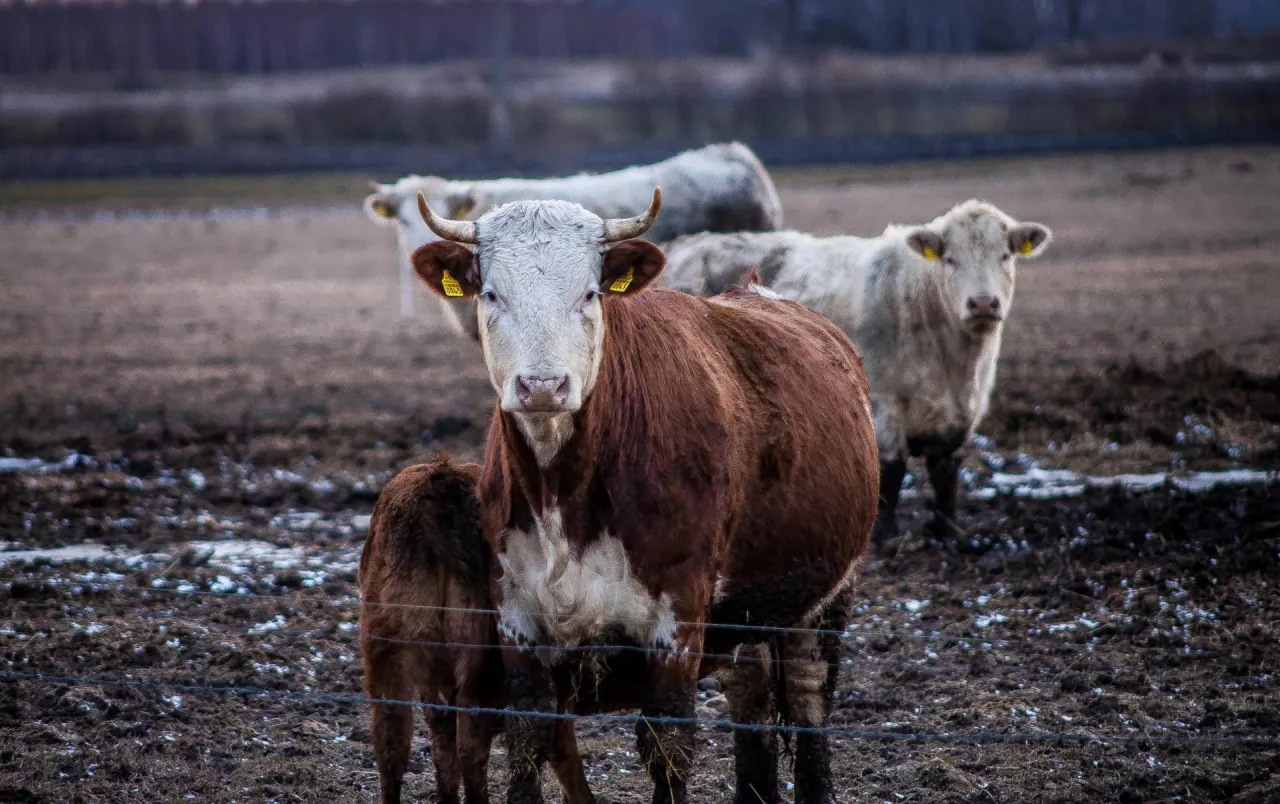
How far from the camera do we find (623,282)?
474cm

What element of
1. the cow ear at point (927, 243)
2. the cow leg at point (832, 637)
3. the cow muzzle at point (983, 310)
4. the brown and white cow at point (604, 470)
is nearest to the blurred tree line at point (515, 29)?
the cow ear at point (927, 243)

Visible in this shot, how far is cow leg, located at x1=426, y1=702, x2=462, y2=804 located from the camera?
198 inches

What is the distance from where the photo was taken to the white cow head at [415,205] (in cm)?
1374

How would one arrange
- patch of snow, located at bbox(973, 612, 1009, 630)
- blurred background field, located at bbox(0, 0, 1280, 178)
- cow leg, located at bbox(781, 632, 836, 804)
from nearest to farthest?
cow leg, located at bbox(781, 632, 836, 804), patch of snow, located at bbox(973, 612, 1009, 630), blurred background field, located at bbox(0, 0, 1280, 178)

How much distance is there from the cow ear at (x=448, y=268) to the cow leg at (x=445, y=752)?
149cm

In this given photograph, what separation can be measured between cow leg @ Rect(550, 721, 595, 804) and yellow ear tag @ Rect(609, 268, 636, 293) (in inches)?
57.3

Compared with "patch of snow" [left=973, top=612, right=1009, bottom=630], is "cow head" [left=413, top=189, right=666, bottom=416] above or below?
above

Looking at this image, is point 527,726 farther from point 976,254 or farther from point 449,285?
point 976,254

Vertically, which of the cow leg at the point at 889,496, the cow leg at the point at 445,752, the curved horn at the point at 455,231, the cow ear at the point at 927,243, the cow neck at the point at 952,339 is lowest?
the cow leg at the point at 889,496

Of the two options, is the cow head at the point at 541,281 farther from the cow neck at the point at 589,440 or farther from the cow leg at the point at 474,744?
the cow leg at the point at 474,744

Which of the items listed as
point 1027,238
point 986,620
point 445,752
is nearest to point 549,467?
point 445,752

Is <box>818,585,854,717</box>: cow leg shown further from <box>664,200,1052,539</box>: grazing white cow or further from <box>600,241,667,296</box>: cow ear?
<box>664,200,1052,539</box>: grazing white cow

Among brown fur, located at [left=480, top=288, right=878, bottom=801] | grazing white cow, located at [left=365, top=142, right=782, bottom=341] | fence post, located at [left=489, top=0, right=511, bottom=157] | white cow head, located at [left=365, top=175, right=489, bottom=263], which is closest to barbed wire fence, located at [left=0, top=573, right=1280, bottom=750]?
brown fur, located at [left=480, top=288, right=878, bottom=801]

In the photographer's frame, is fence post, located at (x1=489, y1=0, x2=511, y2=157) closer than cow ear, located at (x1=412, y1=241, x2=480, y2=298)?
No
